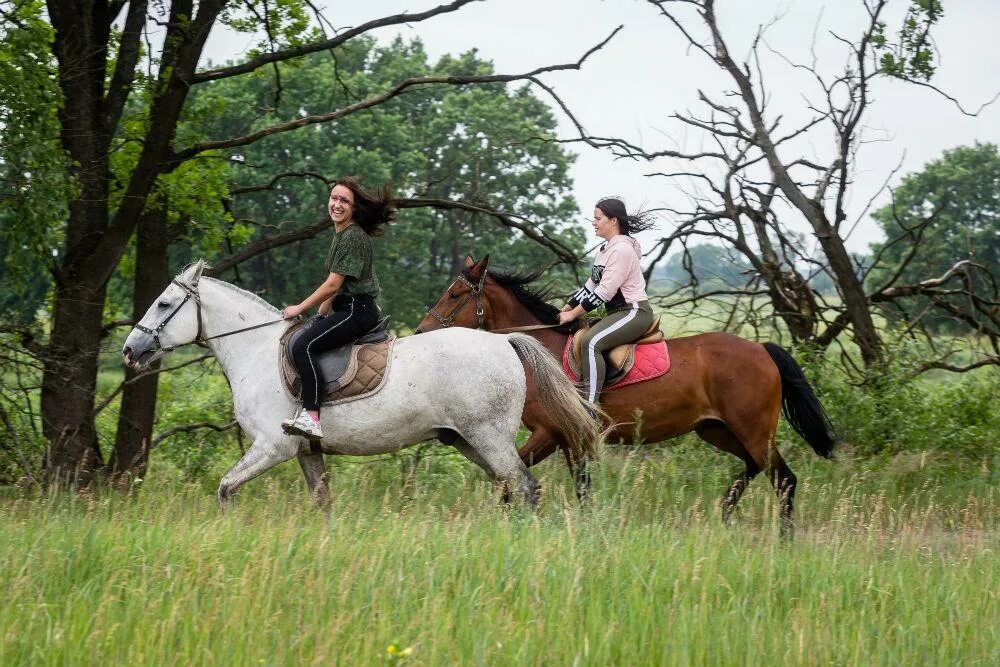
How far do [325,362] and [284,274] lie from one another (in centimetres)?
2900

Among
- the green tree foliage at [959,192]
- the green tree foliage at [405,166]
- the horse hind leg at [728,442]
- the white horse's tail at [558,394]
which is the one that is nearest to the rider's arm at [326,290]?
the white horse's tail at [558,394]

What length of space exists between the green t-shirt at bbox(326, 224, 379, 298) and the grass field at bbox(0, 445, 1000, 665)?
1.68m

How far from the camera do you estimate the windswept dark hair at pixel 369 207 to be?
7.50 metres

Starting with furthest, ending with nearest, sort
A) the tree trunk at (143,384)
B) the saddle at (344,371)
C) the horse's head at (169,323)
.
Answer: the tree trunk at (143,384), the horse's head at (169,323), the saddle at (344,371)

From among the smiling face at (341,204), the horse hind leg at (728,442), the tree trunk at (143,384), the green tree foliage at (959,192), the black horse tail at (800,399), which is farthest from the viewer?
the green tree foliage at (959,192)

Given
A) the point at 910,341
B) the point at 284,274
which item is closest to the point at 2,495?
the point at 910,341

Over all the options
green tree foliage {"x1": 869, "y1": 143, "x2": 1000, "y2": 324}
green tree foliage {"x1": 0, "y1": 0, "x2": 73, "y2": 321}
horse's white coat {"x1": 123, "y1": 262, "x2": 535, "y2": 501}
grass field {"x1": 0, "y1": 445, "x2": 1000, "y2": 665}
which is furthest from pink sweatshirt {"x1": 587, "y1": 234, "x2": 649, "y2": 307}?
green tree foliage {"x1": 869, "y1": 143, "x2": 1000, "y2": 324}

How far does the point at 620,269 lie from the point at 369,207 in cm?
204

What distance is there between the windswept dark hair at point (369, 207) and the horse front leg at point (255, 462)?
1597 millimetres

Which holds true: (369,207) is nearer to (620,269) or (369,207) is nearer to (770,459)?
(620,269)

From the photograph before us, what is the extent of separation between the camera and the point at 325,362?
7.63m

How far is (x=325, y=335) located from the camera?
7523 mm

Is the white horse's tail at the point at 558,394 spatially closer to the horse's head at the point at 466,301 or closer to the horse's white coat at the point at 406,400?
the horse's white coat at the point at 406,400

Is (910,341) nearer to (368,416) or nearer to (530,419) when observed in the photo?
(530,419)
